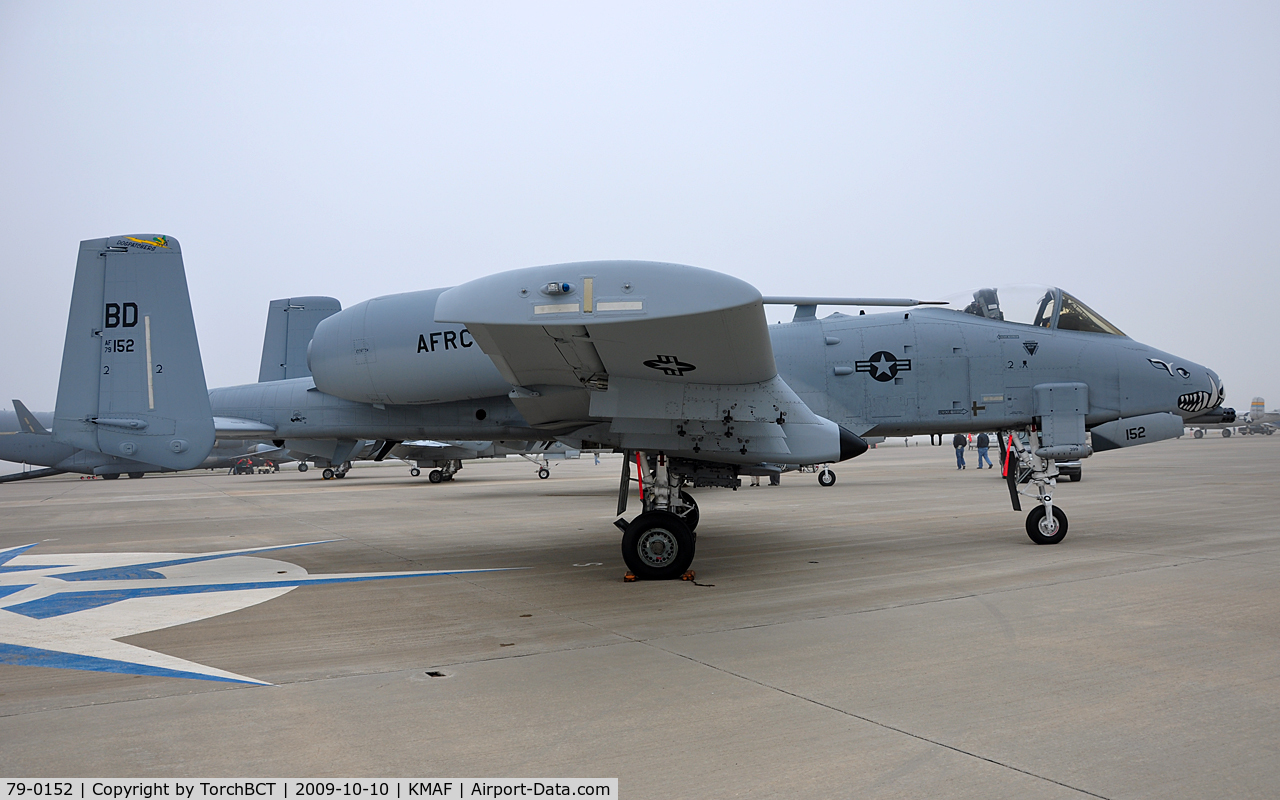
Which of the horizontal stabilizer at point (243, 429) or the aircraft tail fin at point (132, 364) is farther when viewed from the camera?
the horizontal stabilizer at point (243, 429)

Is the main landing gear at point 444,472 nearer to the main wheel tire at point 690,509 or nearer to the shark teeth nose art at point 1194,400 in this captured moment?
the main wheel tire at point 690,509

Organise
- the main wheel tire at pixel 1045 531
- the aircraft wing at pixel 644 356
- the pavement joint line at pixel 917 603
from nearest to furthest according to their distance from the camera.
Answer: the pavement joint line at pixel 917 603
the aircraft wing at pixel 644 356
the main wheel tire at pixel 1045 531

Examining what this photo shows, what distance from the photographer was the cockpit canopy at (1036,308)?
9023 mm

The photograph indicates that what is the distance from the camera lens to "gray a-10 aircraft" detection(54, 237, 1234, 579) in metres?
5.34

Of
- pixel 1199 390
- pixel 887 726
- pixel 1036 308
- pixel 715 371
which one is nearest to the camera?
pixel 887 726

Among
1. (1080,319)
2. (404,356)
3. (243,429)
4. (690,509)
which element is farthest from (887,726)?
(243,429)

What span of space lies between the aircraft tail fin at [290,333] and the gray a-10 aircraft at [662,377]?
2.01 meters

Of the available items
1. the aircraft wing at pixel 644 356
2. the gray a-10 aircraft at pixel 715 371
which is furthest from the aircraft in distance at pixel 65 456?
the aircraft wing at pixel 644 356

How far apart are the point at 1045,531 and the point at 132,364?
10.2 meters

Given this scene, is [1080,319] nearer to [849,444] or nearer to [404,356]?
[849,444]

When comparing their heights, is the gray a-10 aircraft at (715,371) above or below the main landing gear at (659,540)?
above

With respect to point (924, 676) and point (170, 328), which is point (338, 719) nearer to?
point (924, 676)

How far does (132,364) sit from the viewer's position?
781 centimetres

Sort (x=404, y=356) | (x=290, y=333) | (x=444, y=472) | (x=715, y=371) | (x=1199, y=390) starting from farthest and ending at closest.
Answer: (x=444, y=472) < (x=290, y=333) < (x=1199, y=390) < (x=404, y=356) < (x=715, y=371)
